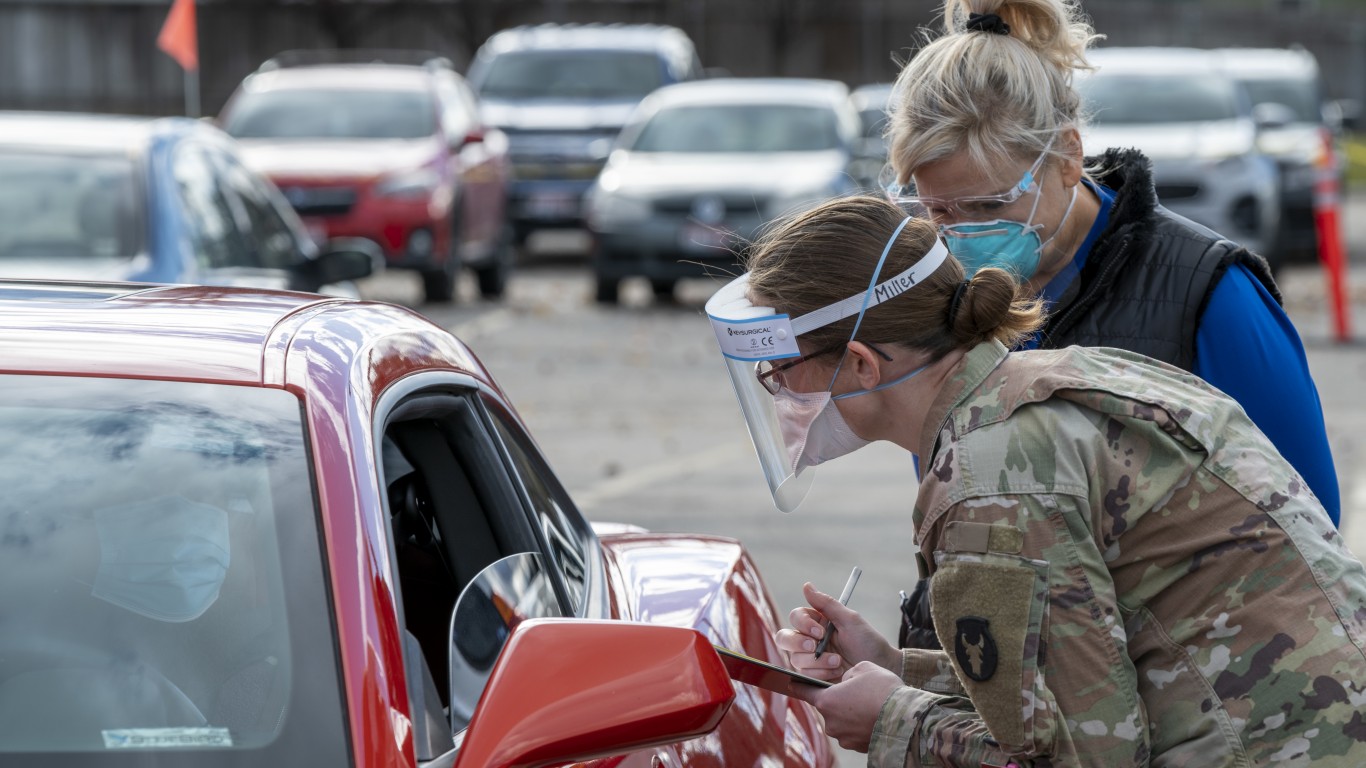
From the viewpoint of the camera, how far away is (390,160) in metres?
15.0

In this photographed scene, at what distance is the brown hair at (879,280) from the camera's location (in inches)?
94.5

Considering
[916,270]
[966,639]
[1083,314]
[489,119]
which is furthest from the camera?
[489,119]

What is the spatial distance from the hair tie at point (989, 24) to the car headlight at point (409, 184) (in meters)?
11.8

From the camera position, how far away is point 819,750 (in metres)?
3.42

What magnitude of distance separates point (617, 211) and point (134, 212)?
27.6 feet

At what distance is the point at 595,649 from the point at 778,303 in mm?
513

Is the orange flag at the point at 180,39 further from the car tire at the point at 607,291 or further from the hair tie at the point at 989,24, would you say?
the hair tie at the point at 989,24

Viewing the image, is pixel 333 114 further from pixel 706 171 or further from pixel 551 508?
pixel 551 508

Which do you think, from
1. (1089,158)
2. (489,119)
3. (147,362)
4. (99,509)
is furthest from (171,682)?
(489,119)

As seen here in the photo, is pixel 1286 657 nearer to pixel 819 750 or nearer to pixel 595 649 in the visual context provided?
pixel 595 649

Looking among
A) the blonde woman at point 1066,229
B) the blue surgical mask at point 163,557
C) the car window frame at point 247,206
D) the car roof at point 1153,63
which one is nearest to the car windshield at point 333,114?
the car roof at point 1153,63

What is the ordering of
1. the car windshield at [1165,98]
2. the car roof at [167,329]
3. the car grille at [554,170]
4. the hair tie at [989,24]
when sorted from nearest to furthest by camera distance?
the car roof at [167,329] → the hair tie at [989,24] → the car windshield at [1165,98] → the car grille at [554,170]

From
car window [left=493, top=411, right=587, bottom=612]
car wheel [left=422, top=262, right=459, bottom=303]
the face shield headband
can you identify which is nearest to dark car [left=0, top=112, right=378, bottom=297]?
car window [left=493, top=411, right=587, bottom=612]

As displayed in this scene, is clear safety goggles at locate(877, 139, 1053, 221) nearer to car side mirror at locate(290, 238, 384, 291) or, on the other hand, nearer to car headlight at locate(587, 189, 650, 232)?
car side mirror at locate(290, 238, 384, 291)
